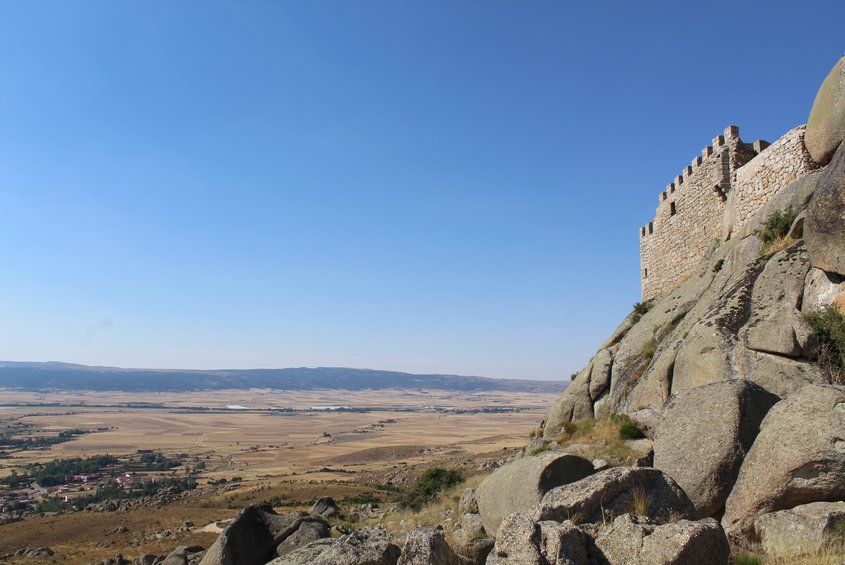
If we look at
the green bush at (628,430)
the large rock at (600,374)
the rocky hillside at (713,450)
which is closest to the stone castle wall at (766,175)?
the rocky hillside at (713,450)

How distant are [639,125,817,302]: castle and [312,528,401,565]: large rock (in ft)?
54.5

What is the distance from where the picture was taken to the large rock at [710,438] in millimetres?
9461

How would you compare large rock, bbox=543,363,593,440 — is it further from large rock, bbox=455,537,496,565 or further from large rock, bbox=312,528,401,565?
large rock, bbox=312,528,401,565

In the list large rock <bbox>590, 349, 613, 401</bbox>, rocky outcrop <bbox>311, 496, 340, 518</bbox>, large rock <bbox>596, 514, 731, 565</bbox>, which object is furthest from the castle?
rocky outcrop <bbox>311, 496, 340, 518</bbox>

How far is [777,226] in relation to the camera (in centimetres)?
1638

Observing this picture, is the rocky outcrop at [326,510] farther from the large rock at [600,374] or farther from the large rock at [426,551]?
the large rock at [426,551]

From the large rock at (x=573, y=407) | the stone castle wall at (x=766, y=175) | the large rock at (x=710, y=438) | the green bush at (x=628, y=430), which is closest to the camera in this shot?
the large rock at (x=710, y=438)

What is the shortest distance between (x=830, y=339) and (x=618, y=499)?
7.15 m

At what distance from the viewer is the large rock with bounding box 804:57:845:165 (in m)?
13.8

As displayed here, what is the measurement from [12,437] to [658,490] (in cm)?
19415

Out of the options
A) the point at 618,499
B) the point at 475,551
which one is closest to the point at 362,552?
the point at 475,551

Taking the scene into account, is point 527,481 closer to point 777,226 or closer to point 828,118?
point 777,226

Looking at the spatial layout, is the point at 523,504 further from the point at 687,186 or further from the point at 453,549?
the point at 687,186

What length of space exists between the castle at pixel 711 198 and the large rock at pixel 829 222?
17.6 feet
